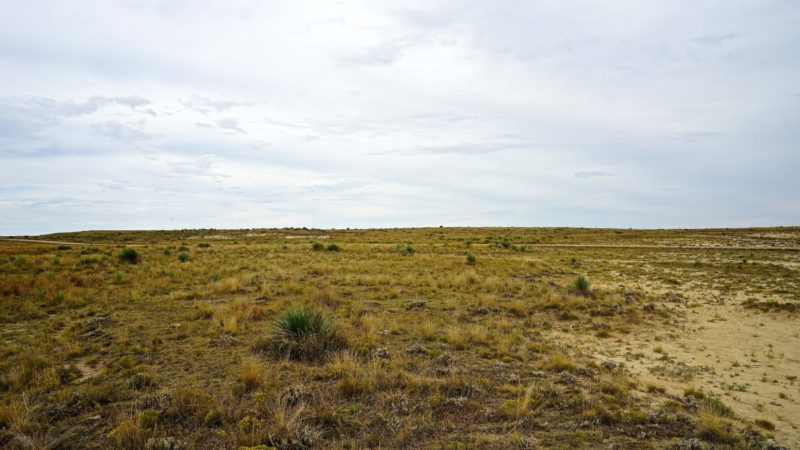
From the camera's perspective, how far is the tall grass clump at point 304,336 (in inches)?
371

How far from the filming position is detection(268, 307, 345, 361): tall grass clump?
9.41 meters

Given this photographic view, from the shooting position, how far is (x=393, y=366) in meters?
8.49

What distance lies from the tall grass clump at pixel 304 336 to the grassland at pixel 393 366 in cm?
5

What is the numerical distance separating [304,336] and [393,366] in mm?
2501

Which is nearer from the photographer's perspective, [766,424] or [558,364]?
[766,424]

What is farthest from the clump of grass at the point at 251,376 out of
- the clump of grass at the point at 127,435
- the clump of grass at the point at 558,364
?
the clump of grass at the point at 558,364

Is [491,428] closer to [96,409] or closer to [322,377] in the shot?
[322,377]

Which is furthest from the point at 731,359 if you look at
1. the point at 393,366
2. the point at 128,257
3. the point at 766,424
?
the point at 128,257

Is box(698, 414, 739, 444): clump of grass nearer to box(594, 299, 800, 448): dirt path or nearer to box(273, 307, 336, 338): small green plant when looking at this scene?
box(594, 299, 800, 448): dirt path

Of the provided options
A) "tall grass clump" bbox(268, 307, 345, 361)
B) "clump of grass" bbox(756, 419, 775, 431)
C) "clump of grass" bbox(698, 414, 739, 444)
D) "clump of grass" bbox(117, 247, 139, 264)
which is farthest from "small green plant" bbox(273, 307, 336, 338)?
"clump of grass" bbox(117, 247, 139, 264)

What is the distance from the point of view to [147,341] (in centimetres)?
1052

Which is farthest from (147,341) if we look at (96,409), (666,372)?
(666,372)

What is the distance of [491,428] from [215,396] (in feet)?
14.5

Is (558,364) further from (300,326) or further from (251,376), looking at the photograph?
(251,376)
